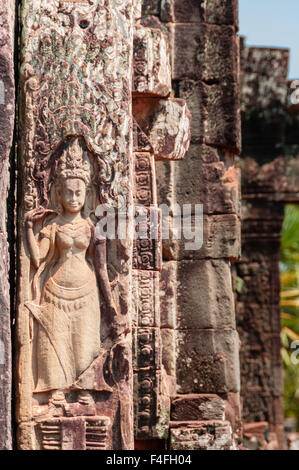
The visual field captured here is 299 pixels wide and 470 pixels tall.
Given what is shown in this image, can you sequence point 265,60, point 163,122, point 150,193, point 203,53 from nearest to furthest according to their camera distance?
1. point 150,193
2. point 163,122
3. point 203,53
4. point 265,60

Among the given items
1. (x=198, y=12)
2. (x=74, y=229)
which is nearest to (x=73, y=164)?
(x=74, y=229)

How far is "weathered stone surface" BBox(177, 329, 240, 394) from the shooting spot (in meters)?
9.98

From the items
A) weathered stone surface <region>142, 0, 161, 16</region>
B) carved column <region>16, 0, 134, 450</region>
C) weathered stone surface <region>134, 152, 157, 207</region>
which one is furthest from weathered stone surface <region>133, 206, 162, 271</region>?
weathered stone surface <region>142, 0, 161, 16</region>

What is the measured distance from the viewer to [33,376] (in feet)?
22.9

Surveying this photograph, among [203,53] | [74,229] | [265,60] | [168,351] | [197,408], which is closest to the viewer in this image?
[74,229]

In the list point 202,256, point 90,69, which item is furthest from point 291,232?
A: point 90,69

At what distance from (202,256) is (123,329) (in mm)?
3295

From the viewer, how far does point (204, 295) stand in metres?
10.1

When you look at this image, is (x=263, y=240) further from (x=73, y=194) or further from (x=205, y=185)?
(x=73, y=194)

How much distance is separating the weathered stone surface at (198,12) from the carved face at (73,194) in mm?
3742

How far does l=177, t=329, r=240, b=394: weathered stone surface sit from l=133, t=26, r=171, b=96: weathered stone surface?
262cm

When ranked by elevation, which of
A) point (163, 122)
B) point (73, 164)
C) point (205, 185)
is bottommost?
point (73, 164)

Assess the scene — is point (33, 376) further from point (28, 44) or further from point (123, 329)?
point (28, 44)

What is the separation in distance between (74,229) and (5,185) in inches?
20.1
